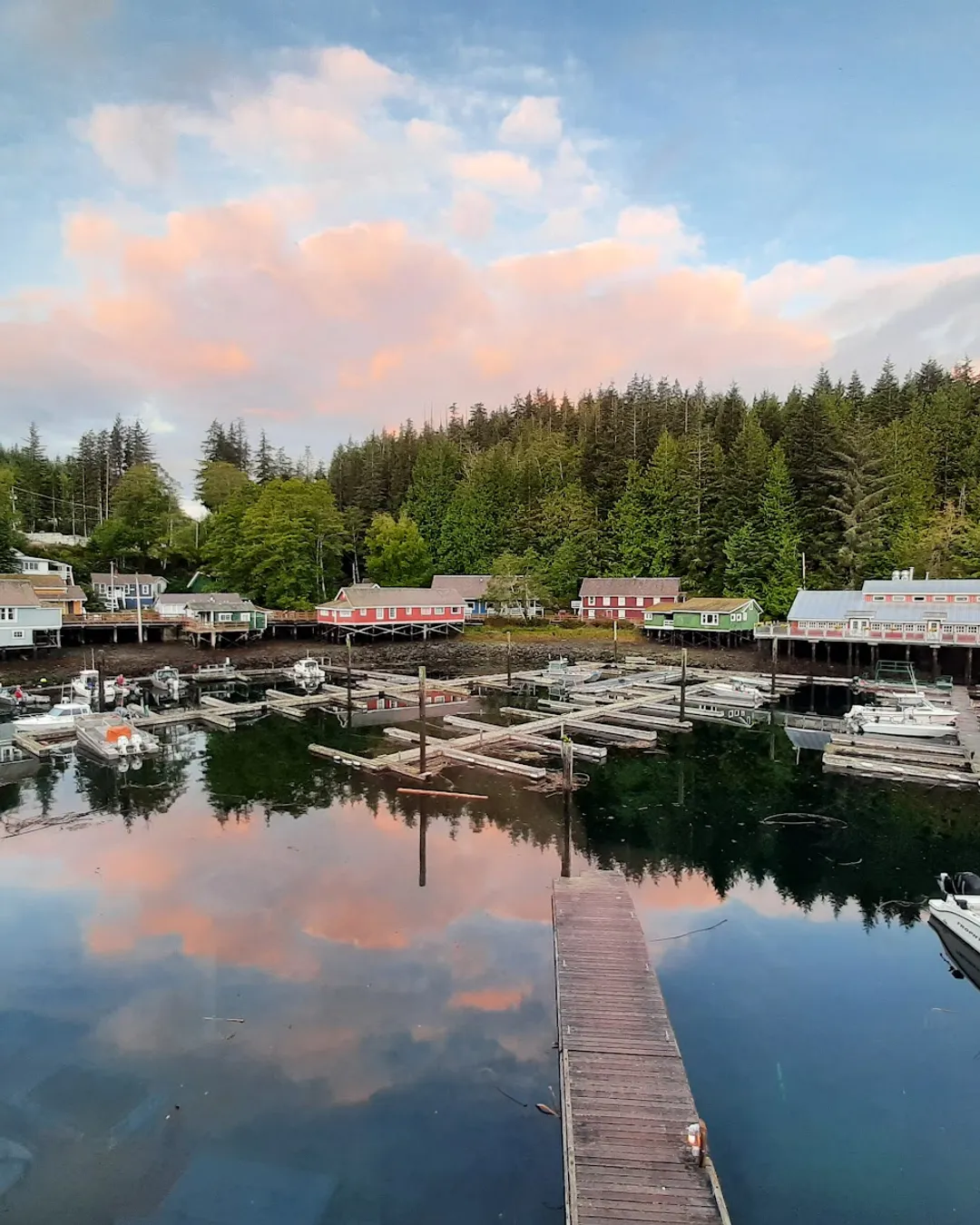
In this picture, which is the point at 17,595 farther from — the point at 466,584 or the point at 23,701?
the point at 466,584

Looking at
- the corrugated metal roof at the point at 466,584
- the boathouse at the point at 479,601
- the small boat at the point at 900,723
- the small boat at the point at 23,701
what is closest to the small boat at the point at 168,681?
the small boat at the point at 23,701

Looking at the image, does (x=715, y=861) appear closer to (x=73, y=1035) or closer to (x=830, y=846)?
(x=830, y=846)

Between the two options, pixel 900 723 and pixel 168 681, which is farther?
pixel 168 681

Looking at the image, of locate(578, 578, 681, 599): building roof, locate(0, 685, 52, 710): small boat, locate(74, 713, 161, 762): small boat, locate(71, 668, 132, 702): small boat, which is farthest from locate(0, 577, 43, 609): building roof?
locate(578, 578, 681, 599): building roof

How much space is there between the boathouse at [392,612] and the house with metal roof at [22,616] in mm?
21537

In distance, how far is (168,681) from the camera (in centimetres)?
4088

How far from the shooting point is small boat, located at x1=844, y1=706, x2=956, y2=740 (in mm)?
29422

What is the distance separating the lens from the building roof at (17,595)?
1946 inches

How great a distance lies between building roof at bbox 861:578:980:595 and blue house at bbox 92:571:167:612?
6536 centimetres

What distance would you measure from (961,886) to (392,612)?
175ft

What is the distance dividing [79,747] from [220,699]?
9.12 m

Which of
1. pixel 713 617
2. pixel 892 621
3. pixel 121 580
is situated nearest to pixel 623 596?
pixel 713 617

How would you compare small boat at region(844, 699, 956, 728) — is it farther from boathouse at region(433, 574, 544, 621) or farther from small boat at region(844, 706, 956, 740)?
boathouse at region(433, 574, 544, 621)

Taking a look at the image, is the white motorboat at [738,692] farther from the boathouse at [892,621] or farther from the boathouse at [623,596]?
the boathouse at [623,596]
